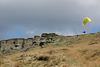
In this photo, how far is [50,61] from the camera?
2073cm

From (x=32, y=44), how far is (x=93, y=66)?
59660 mm

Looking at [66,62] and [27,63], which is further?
[27,63]

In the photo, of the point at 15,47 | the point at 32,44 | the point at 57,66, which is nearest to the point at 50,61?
the point at 57,66

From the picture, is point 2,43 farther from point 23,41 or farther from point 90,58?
point 90,58

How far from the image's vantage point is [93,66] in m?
17.3

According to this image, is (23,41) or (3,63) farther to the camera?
(23,41)

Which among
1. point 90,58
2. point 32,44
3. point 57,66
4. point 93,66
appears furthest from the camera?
point 32,44

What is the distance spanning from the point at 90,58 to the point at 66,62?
424 centimetres

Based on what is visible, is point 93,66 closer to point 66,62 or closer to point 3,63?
point 66,62

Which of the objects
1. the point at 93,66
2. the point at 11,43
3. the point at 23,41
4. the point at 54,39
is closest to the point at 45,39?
the point at 54,39

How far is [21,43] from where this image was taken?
7944cm

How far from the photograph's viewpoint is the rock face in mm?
71688

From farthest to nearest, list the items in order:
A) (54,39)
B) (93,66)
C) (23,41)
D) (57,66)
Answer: (23,41), (54,39), (57,66), (93,66)

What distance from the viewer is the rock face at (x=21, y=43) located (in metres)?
71.7
